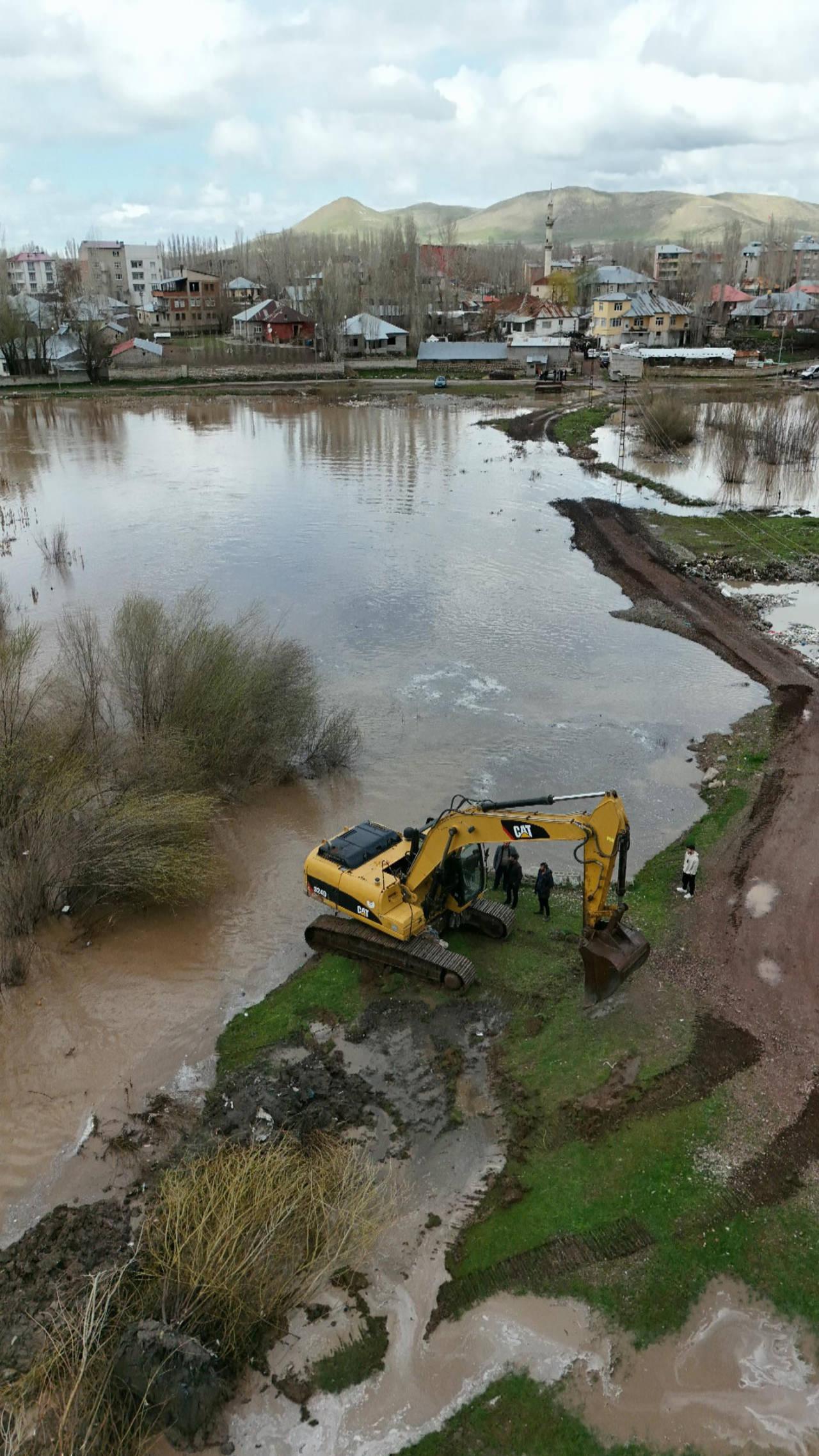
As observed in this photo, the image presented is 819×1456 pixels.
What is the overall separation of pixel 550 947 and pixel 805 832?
624cm

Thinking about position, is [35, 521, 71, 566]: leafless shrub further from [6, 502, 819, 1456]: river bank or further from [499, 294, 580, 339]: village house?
[499, 294, 580, 339]: village house

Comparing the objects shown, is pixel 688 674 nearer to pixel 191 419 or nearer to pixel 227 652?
pixel 227 652

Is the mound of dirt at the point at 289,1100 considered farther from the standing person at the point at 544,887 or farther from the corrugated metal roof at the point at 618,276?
the corrugated metal roof at the point at 618,276

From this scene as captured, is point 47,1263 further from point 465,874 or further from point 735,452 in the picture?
point 735,452

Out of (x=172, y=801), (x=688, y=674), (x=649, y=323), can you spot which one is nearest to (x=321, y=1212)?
(x=172, y=801)

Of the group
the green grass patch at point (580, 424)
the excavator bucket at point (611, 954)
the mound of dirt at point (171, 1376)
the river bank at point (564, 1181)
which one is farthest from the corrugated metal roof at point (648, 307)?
the mound of dirt at point (171, 1376)

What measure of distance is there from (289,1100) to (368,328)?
109m

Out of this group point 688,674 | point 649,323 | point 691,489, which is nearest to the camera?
point 688,674

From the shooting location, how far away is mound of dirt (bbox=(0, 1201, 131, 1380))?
9461 mm

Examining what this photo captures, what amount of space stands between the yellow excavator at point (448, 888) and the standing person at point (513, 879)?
52cm

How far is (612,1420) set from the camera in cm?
869

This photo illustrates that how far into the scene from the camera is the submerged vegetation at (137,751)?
15602 millimetres

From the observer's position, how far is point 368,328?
108375 mm

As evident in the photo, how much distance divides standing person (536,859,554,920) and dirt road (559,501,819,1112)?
7.27ft
